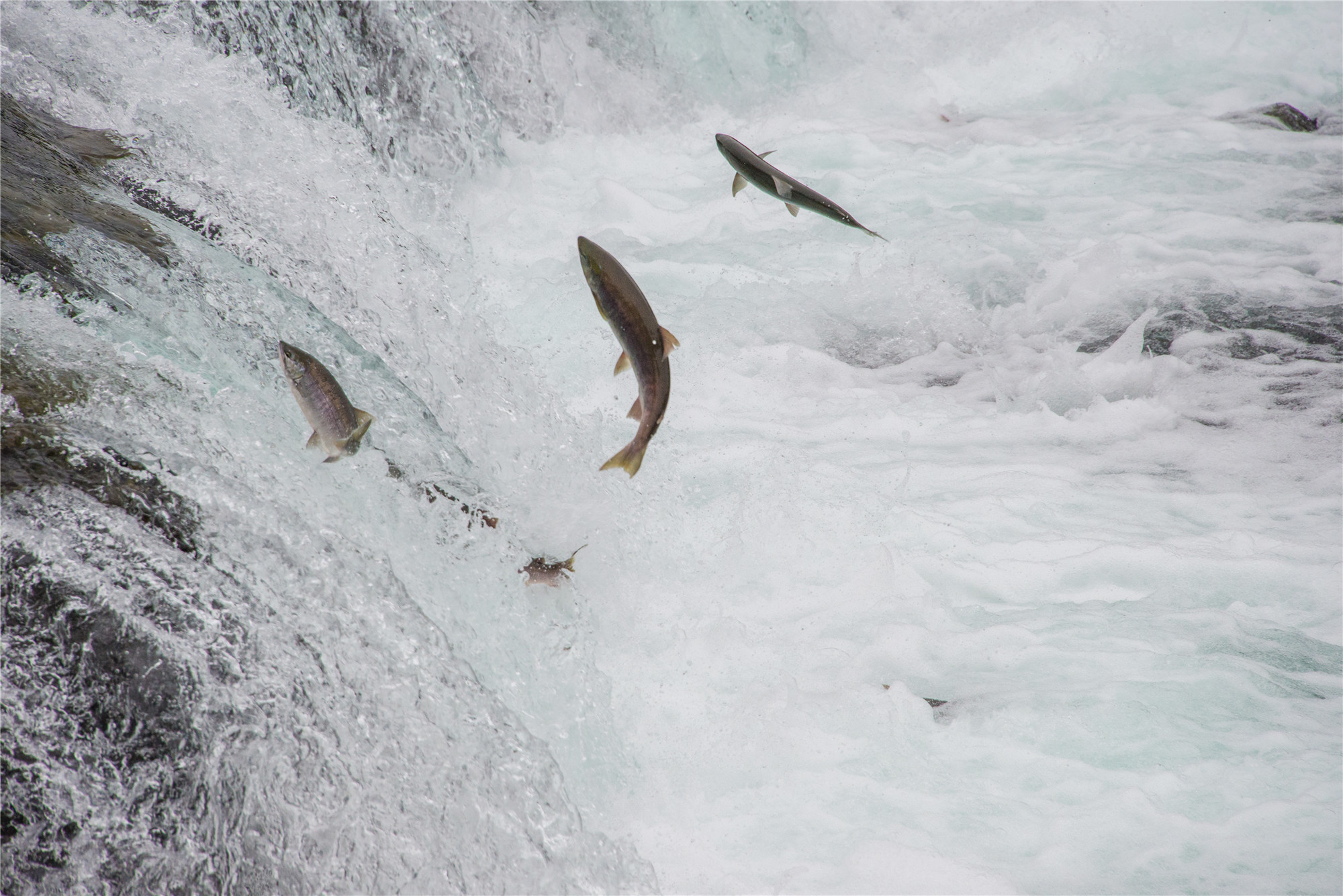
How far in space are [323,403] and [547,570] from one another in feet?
3.12

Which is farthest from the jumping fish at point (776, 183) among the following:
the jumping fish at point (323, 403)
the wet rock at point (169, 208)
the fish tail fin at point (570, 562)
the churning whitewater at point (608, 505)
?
the wet rock at point (169, 208)

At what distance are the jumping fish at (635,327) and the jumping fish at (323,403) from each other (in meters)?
0.61

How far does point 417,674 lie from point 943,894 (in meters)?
1.34

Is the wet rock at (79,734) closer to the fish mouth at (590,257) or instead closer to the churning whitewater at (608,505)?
the churning whitewater at (608,505)

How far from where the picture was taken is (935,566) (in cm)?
308

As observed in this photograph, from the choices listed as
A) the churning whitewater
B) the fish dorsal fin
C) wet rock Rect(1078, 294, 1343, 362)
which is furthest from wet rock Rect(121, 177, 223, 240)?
wet rock Rect(1078, 294, 1343, 362)

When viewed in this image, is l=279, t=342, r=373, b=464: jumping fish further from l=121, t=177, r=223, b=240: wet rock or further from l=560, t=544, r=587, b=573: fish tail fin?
l=121, t=177, r=223, b=240: wet rock

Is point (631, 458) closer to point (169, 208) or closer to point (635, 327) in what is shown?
point (635, 327)

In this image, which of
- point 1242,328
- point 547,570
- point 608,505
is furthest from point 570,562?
point 1242,328

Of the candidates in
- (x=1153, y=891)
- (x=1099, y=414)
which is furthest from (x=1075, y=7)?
(x=1153, y=891)

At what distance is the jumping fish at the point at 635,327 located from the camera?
4.89ft

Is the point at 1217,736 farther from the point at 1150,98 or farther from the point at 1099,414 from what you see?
the point at 1150,98

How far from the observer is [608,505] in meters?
2.90

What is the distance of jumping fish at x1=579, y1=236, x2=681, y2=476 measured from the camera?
1.49 metres
